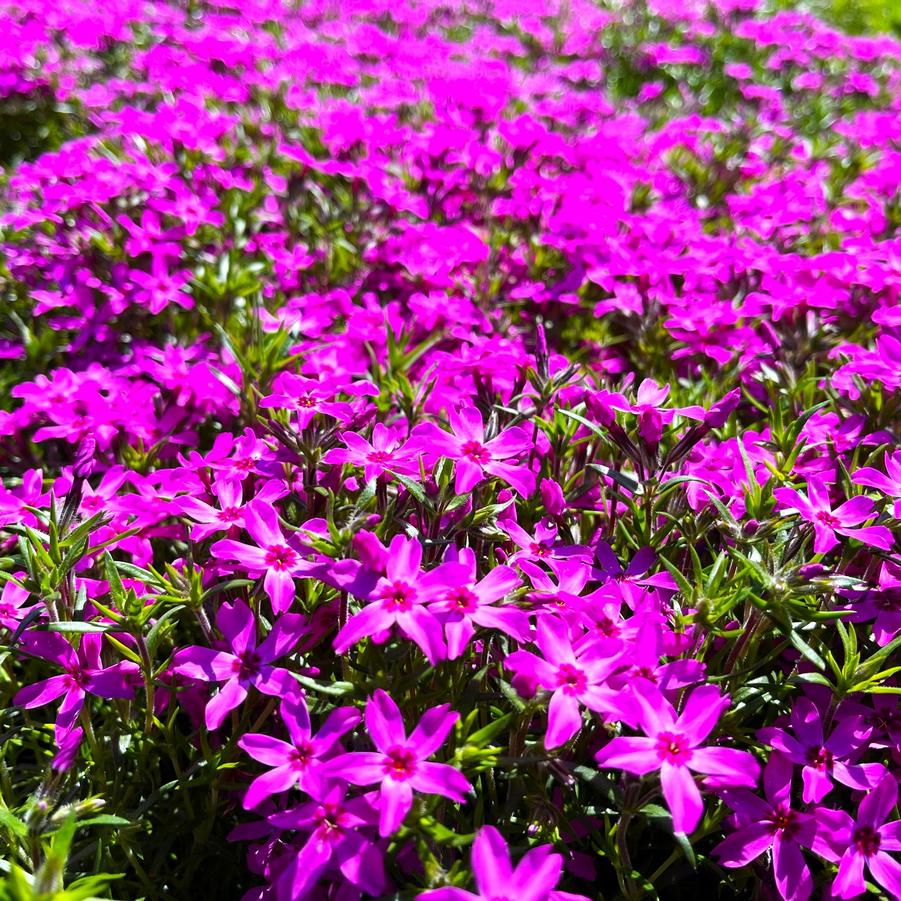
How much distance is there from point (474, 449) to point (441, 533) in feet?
0.81

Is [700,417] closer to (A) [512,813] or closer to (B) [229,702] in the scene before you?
(A) [512,813]

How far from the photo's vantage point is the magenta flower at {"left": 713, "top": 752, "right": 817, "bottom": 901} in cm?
174

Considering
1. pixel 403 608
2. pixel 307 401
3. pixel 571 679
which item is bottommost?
pixel 571 679

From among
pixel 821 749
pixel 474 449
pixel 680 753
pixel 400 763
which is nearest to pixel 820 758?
pixel 821 749

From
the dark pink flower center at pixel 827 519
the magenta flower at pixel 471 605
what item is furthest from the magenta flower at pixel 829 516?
the magenta flower at pixel 471 605

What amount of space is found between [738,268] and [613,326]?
25.1 inches

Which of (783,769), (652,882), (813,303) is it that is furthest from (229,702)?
(813,303)

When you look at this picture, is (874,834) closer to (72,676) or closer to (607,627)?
(607,627)

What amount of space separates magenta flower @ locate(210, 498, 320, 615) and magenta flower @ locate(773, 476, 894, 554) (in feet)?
3.93

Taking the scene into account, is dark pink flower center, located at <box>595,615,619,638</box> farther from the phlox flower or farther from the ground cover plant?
the phlox flower

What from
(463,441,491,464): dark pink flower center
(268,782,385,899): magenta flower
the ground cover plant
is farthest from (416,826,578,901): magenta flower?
(463,441,491,464): dark pink flower center

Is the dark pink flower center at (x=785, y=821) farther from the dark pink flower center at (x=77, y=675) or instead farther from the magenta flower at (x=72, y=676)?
the dark pink flower center at (x=77, y=675)

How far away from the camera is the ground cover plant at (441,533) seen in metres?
1.71

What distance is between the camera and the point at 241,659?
1.85 metres
